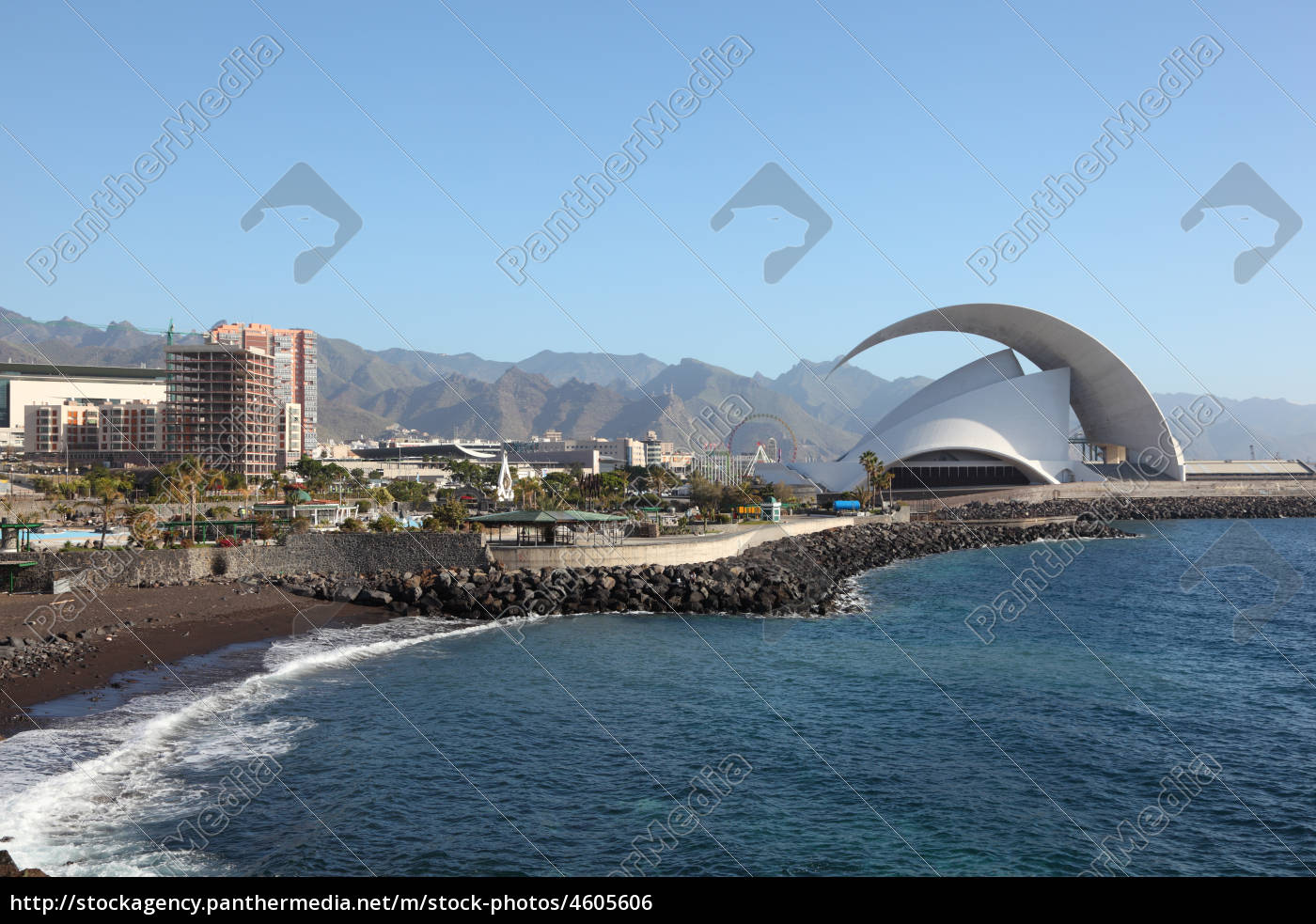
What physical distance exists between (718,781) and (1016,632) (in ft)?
48.4

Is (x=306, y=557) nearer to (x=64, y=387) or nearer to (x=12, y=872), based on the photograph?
(x=12, y=872)

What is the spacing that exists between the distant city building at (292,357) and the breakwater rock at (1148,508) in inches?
3738

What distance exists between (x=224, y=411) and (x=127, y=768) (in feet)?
243

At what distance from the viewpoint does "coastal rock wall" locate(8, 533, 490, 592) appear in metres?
26.5

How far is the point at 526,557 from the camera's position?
1179 inches

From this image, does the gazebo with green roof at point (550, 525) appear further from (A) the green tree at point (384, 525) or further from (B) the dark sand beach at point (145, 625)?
(B) the dark sand beach at point (145, 625)

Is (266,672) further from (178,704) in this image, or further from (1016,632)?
(1016,632)

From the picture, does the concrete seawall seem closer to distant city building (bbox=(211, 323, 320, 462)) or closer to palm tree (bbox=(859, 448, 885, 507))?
palm tree (bbox=(859, 448, 885, 507))

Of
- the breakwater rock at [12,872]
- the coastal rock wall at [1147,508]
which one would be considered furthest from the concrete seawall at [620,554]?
the coastal rock wall at [1147,508]

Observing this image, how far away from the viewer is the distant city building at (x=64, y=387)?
105m

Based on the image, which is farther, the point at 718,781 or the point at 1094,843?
the point at 718,781

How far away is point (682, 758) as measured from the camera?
496 inches

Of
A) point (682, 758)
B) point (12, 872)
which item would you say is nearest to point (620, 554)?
point (682, 758)
